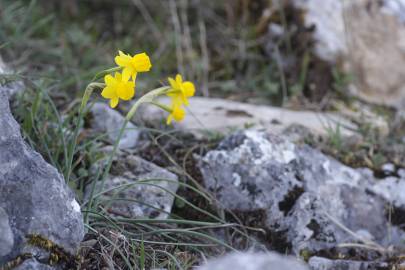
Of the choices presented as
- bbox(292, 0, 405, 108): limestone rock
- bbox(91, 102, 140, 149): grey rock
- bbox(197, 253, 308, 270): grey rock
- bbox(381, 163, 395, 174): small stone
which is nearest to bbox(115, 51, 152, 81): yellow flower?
bbox(197, 253, 308, 270): grey rock

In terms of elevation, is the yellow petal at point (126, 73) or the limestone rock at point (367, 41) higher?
the yellow petal at point (126, 73)

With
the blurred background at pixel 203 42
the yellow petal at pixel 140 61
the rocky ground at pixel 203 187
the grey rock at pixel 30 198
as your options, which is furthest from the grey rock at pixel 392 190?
the grey rock at pixel 30 198

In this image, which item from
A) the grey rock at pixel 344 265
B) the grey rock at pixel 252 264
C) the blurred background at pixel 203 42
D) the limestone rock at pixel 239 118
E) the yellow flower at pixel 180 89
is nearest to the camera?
the grey rock at pixel 252 264

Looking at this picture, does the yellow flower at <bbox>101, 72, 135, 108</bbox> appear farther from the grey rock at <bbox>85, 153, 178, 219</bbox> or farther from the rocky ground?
the grey rock at <bbox>85, 153, 178, 219</bbox>

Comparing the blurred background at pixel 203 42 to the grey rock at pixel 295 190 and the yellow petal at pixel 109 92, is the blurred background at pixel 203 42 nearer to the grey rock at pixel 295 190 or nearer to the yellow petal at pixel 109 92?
the grey rock at pixel 295 190

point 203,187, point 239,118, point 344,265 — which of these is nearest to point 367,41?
point 239,118

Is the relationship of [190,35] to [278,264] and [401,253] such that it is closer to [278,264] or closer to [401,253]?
[401,253]
